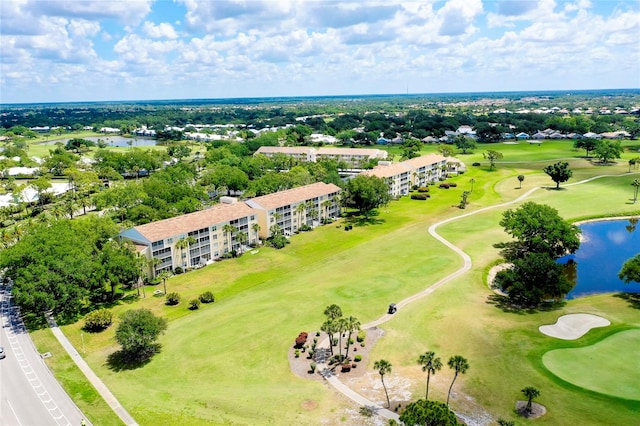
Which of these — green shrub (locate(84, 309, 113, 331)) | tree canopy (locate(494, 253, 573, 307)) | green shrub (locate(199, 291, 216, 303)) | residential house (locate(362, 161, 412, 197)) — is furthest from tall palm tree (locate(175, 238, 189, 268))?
residential house (locate(362, 161, 412, 197))

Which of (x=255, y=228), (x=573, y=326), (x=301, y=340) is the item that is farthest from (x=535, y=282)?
(x=255, y=228)

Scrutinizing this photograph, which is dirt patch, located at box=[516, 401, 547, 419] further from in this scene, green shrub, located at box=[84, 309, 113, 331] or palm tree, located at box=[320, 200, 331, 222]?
palm tree, located at box=[320, 200, 331, 222]

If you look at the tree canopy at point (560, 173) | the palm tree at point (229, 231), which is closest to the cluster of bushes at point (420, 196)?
the tree canopy at point (560, 173)

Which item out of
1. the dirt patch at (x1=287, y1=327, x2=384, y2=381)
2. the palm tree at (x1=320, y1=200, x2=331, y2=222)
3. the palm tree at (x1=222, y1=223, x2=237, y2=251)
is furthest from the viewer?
the palm tree at (x1=320, y1=200, x2=331, y2=222)

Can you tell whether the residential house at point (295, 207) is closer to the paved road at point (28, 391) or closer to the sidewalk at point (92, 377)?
the sidewalk at point (92, 377)

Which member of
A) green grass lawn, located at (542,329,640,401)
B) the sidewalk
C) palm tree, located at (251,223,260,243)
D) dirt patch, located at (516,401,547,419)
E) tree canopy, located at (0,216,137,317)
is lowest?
the sidewalk

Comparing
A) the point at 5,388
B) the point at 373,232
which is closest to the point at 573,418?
the point at 5,388

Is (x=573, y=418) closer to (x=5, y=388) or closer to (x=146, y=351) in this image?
(x=146, y=351)
